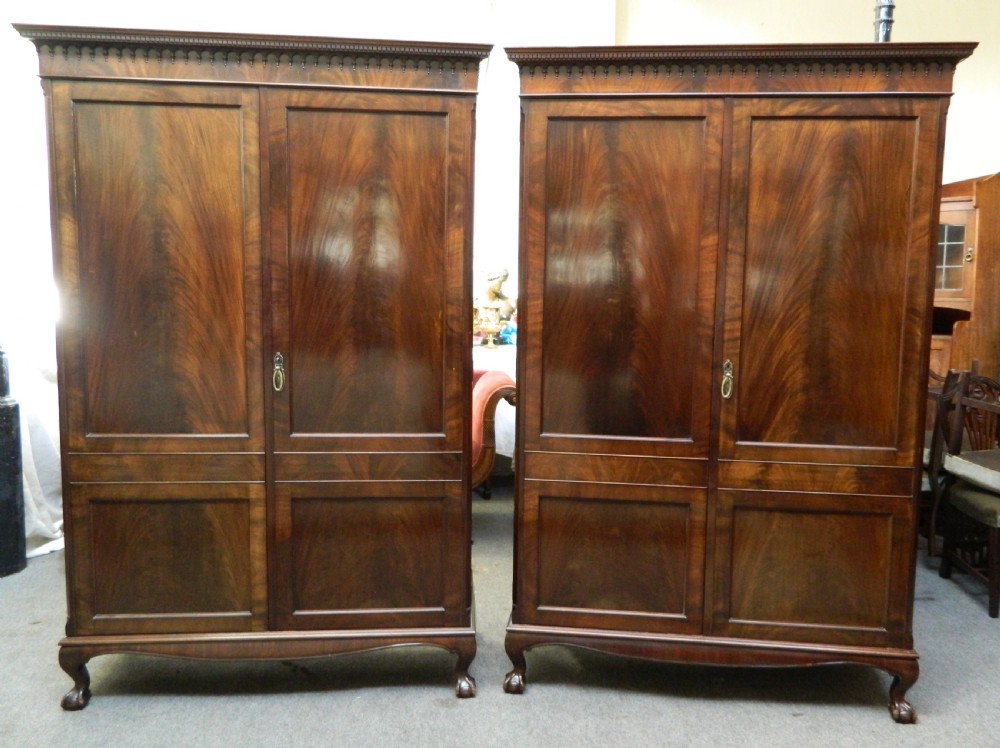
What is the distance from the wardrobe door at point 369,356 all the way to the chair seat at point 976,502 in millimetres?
2014

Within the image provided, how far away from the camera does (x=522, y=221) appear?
2.10m

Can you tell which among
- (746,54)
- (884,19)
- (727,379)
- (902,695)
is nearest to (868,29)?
(884,19)

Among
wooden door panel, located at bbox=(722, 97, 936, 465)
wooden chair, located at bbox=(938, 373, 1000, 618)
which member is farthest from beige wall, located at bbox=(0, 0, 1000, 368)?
wooden door panel, located at bbox=(722, 97, 936, 465)

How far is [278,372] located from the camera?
6.82 ft

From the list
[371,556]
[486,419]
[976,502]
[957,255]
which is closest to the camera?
[371,556]

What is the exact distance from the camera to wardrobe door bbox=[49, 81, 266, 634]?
6.52ft

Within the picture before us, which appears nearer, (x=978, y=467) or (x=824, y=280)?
(x=824, y=280)

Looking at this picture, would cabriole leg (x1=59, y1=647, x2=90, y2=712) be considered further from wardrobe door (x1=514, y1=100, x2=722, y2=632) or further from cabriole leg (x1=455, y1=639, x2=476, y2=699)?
wardrobe door (x1=514, y1=100, x2=722, y2=632)

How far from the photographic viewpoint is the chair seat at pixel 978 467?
281 cm

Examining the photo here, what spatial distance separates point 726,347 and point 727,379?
91mm

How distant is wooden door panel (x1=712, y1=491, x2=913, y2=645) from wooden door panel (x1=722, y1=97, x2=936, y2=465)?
0.15m

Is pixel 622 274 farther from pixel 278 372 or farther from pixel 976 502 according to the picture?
pixel 976 502

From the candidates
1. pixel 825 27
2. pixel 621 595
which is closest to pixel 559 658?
pixel 621 595

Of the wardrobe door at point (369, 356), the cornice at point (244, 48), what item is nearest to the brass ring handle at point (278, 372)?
the wardrobe door at point (369, 356)
